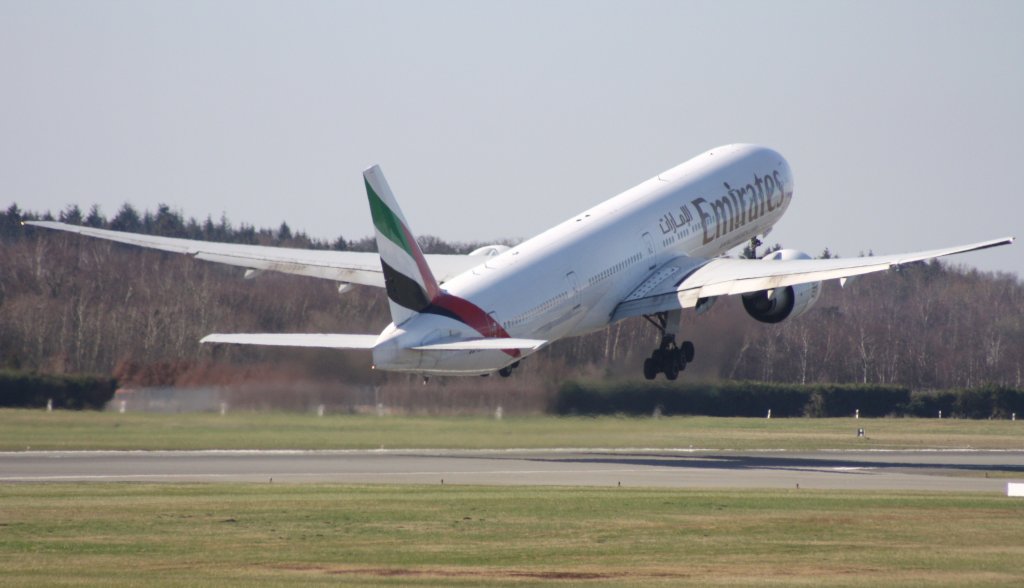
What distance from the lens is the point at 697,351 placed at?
5134 centimetres

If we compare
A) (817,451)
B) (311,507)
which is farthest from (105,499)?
(817,451)

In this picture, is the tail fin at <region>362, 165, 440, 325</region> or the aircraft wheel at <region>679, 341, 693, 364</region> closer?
the tail fin at <region>362, 165, 440, 325</region>

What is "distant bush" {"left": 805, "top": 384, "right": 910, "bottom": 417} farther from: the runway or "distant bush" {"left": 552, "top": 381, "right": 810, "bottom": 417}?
the runway

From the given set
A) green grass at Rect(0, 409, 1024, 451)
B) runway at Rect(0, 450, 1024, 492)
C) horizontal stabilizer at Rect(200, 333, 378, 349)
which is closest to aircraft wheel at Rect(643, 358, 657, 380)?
green grass at Rect(0, 409, 1024, 451)

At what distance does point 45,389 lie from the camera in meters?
49.6

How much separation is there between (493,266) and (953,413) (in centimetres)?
3712

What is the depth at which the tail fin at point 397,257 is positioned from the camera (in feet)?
128

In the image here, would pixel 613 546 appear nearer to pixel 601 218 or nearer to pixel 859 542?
pixel 859 542

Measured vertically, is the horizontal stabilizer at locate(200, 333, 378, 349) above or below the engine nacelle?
below

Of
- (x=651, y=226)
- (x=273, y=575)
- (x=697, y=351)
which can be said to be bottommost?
(x=273, y=575)

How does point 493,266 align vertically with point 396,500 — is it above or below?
above

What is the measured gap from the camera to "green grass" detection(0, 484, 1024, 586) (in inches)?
922

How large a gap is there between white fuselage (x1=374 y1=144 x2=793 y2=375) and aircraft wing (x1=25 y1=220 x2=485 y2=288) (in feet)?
18.7

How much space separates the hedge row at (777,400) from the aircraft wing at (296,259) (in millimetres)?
7850
